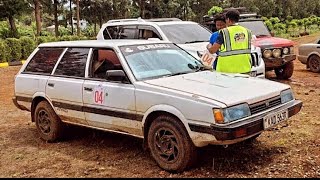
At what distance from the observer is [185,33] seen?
30.7ft

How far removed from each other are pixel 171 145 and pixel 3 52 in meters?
15.5

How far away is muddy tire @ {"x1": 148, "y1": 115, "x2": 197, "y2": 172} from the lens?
434 centimetres

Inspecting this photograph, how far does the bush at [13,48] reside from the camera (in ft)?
60.8

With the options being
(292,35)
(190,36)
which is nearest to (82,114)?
(190,36)

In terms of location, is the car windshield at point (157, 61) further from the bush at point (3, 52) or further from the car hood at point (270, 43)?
the bush at point (3, 52)

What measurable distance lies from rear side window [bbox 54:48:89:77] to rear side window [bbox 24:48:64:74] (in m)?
0.19

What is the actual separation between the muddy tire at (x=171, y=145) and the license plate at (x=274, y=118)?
2.68 ft

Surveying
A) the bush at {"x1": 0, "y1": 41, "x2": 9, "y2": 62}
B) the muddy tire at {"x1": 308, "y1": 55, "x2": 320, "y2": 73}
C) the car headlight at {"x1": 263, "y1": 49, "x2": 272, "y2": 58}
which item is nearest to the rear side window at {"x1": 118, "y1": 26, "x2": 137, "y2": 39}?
the car headlight at {"x1": 263, "y1": 49, "x2": 272, "y2": 58}

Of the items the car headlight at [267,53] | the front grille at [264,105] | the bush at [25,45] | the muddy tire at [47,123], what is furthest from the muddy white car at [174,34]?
the bush at [25,45]

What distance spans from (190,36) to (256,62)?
63.1 inches

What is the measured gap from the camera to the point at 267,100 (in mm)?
4559

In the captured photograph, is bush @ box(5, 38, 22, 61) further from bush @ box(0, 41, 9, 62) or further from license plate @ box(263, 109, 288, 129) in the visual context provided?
license plate @ box(263, 109, 288, 129)

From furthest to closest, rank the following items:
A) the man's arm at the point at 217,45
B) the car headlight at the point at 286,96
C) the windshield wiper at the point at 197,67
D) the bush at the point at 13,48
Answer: the bush at the point at 13,48 → the man's arm at the point at 217,45 → the windshield wiper at the point at 197,67 → the car headlight at the point at 286,96

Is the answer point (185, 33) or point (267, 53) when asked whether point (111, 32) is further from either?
point (267, 53)
